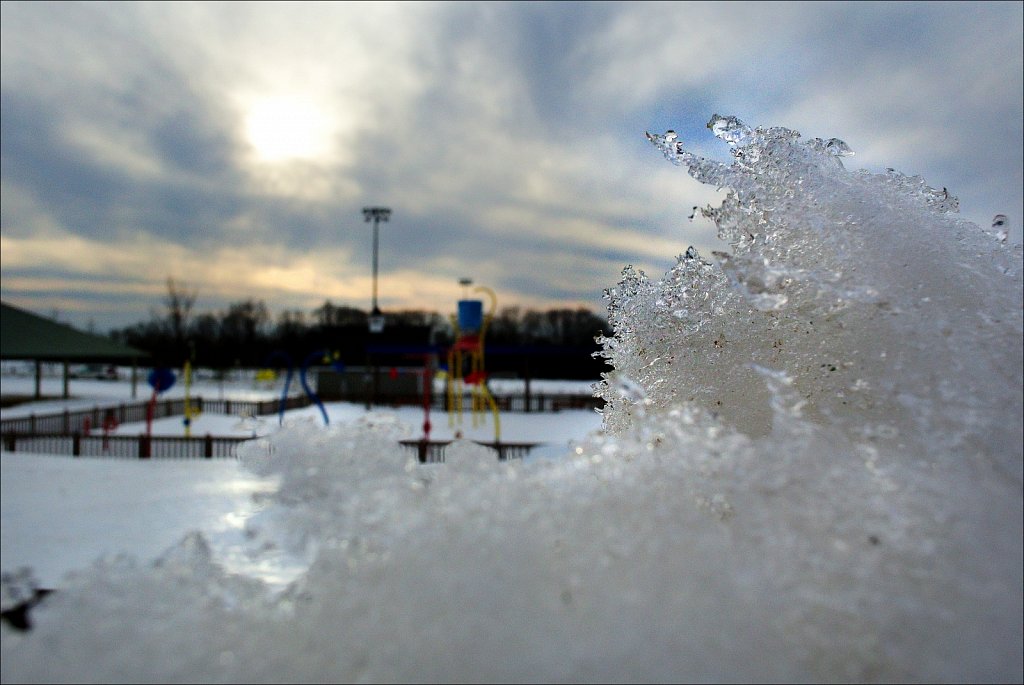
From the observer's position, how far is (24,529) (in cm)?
980

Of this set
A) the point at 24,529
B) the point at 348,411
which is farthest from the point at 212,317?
the point at 24,529

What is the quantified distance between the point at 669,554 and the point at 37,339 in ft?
107

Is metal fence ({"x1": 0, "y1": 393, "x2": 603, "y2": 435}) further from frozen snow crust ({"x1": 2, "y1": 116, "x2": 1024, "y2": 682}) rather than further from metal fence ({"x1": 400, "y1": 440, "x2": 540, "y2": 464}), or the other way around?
frozen snow crust ({"x1": 2, "y1": 116, "x2": 1024, "y2": 682})

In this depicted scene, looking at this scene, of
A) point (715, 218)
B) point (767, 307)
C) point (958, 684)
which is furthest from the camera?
point (715, 218)

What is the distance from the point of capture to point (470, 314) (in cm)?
2388

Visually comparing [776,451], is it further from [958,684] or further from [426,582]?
[426,582]

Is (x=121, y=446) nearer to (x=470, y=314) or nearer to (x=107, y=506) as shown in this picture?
(x=107, y=506)

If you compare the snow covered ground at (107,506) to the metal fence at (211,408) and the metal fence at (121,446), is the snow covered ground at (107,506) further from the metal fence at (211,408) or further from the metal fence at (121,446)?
the metal fence at (211,408)

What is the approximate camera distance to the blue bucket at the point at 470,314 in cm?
2362

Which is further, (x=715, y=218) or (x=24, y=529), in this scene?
(x=24, y=529)

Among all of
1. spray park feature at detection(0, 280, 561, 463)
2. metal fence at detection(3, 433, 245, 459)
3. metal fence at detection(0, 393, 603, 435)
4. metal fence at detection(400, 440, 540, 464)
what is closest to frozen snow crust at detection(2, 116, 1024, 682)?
spray park feature at detection(0, 280, 561, 463)

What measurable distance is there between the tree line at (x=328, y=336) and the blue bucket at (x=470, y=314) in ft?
65.0

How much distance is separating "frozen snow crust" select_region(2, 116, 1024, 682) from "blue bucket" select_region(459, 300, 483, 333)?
22819mm

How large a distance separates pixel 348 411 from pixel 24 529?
2191cm
